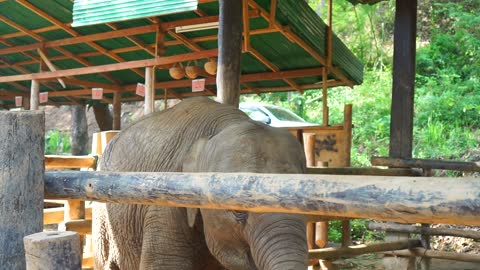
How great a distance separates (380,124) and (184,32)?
8.17 m

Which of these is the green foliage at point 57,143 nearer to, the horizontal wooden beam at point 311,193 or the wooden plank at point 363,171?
the wooden plank at point 363,171

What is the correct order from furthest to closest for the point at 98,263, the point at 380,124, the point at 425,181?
the point at 380,124
the point at 98,263
the point at 425,181

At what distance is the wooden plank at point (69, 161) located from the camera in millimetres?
5543

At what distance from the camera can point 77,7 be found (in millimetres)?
7895

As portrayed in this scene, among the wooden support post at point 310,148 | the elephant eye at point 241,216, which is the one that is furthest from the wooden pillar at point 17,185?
the wooden support post at point 310,148

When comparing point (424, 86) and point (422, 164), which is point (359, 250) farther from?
point (424, 86)

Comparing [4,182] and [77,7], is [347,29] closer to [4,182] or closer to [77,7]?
[77,7]

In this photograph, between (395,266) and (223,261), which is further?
(395,266)

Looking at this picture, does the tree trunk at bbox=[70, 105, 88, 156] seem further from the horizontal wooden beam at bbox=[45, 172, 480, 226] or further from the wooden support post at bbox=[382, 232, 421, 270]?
the horizontal wooden beam at bbox=[45, 172, 480, 226]

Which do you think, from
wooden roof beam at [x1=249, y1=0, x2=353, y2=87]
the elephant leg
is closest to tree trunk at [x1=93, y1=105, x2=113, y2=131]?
wooden roof beam at [x1=249, y1=0, x2=353, y2=87]

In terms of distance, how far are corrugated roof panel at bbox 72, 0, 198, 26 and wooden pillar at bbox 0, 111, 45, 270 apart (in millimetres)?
4496

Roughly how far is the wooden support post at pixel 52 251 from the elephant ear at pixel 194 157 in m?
1.21

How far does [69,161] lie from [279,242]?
12.1 ft

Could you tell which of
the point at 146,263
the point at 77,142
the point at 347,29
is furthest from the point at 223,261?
the point at 347,29
